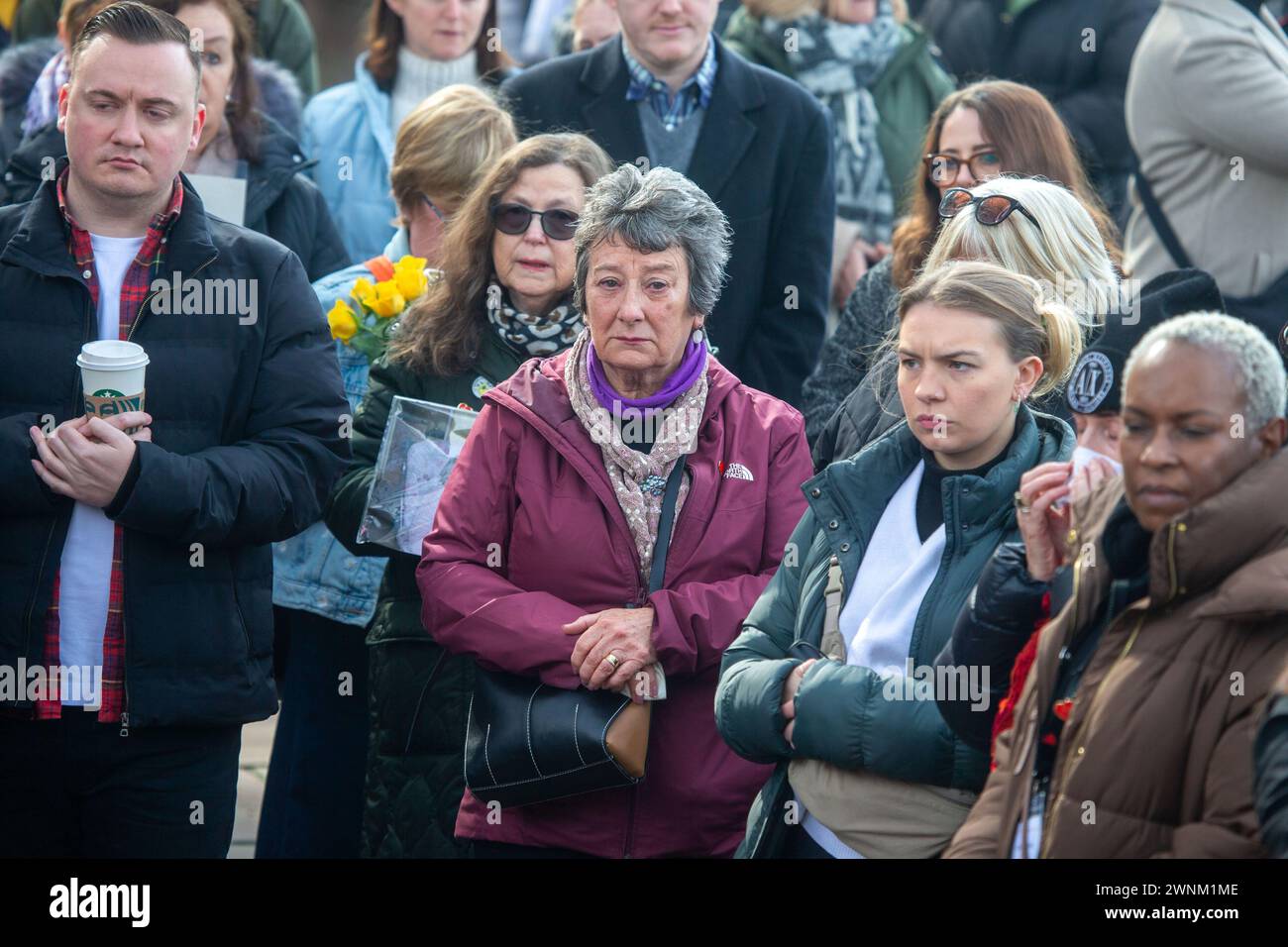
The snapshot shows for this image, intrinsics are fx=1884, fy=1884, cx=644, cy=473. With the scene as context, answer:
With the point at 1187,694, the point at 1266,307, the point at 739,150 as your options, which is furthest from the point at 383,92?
the point at 1187,694

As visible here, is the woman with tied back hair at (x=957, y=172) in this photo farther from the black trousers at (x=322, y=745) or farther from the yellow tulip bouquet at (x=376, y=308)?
the black trousers at (x=322, y=745)

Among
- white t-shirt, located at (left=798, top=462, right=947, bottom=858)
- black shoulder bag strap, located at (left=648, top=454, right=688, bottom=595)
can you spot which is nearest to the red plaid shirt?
black shoulder bag strap, located at (left=648, top=454, right=688, bottom=595)

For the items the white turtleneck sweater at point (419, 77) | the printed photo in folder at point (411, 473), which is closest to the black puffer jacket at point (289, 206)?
the white turtleneck sweater at point (419, 77)

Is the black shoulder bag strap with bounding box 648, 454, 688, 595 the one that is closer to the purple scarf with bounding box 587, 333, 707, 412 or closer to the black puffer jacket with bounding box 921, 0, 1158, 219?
the purple scarf with bounding box 587, 333, 707, 412

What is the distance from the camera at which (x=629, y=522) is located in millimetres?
4117

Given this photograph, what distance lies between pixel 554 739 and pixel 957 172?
6.83 feet

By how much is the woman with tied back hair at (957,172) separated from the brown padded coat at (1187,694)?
2125 millimetres

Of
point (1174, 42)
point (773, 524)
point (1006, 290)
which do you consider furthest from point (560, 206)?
point (1174, 42)

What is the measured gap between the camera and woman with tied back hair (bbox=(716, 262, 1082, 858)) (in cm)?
348

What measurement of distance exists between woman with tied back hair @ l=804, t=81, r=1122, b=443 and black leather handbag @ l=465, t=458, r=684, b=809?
1.11 m

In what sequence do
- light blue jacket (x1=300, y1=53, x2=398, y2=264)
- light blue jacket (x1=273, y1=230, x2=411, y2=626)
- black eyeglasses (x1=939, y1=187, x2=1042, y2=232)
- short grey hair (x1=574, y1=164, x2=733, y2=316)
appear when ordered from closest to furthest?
short grey hair (x1=574, y1=164, x2=733, y2=316)
black eyeglasses (x1=939, y1=187, x2=1042, y2=232)
light blue jacket (x1=273, y1=230, x2=411, y2=626)
light blue jacket (x1=300, y1=53, x2=398, y2=264)

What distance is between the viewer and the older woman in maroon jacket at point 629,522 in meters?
4.04

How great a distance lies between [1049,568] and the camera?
3.22 m
